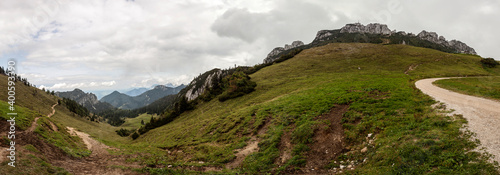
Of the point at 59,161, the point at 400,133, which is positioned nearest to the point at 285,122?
the point at 400,133

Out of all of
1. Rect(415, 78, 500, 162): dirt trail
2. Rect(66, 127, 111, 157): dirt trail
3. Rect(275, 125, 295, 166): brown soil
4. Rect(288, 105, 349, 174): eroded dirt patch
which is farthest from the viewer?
Rect(66, 127, 111, 157): dirt trail

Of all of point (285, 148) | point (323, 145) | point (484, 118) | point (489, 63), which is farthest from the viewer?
point (489, 63)

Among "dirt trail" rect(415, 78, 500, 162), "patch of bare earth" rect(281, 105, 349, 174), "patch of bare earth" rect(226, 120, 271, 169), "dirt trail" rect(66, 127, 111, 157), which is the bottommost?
"dirt trail" rect(66, 127, 111, 157)

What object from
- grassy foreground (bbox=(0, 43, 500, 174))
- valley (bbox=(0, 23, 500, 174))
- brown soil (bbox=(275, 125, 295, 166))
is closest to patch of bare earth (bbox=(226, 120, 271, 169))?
valley (bbox=(0, 23, 500, 174))

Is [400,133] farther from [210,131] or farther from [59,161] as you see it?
[59,161]

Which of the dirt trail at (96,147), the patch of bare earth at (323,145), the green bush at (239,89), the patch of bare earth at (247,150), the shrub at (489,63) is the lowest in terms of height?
the dirt trail at (96,147)

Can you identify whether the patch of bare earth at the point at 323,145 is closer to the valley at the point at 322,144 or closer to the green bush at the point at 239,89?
the valley at the point at 322,144

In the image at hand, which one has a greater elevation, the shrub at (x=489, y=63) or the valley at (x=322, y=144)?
the shrub at (x=489, y=63)

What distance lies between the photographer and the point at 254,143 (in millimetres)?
20703

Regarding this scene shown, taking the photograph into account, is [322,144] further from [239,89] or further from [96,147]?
[239,89]

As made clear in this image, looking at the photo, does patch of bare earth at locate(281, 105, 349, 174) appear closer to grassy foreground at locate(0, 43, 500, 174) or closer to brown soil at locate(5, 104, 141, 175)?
grassy foreground at locate(0, 43, 500, 174)

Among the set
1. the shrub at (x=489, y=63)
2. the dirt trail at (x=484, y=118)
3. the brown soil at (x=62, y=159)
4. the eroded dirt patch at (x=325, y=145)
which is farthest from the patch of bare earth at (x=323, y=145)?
the shrub at (x=489, y=63)

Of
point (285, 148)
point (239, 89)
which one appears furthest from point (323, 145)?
point (239, 89)

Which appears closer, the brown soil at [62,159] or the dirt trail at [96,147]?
the brown soil at [62,159]
